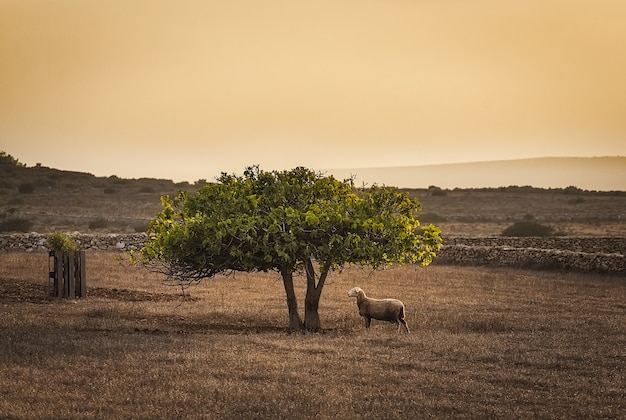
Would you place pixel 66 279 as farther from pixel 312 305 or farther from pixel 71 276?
pixel 312 305

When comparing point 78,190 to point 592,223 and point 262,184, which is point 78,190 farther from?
point 262,184

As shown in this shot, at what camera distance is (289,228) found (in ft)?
63.2

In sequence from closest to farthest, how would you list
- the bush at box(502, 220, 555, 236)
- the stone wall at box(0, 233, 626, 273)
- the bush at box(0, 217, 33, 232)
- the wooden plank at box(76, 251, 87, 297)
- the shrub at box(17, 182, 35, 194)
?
the wooden plank at box(76, 251, 87, 297)
the stone wall at box(0, 233, 626, 273)
the bush at box(0, 217, 33, 232)
the bush at box(502, 220, 555, 236)
the shrub at box(17, 182, 35, 194)

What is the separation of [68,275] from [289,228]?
940 centimetres

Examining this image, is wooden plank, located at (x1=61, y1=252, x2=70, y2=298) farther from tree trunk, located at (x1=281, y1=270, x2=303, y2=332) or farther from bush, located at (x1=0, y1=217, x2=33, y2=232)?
bush, located at (x1=0, y1=217, x2=33, y2=232)

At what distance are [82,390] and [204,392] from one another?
1911 mm

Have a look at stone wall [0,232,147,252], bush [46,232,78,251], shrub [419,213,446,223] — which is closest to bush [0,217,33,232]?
stone wall [0,232,147,252]

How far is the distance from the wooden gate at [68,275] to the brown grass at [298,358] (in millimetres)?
517

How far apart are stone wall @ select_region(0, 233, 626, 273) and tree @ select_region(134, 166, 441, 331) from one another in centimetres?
2015

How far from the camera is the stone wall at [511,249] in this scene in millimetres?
37906

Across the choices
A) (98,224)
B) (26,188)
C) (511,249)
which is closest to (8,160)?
(26,188)

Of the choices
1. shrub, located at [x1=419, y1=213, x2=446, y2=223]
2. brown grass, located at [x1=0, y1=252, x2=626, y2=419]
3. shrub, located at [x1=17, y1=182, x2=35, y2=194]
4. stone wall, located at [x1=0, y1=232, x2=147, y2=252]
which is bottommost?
brown grass, located at [x1=0, y1=252, x2=626, y2=419]

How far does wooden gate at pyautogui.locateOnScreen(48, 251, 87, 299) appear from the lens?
82.5 ft

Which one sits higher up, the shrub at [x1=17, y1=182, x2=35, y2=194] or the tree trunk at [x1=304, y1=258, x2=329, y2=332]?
the shrub at [x1=17, y1=182, x2=35, y2=194]
